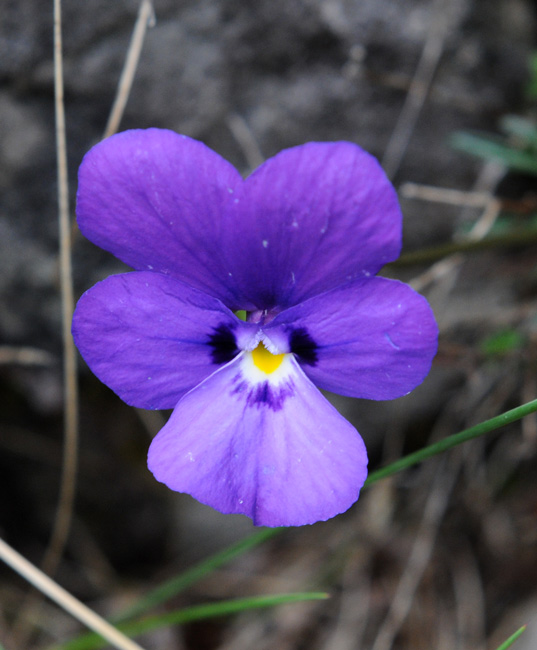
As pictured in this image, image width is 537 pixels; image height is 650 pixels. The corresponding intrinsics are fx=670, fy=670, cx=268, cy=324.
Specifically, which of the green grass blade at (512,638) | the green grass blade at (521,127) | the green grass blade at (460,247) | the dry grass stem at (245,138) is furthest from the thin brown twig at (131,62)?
the green grass blade at (512,638)

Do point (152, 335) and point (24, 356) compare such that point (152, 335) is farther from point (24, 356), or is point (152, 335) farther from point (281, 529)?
point (24, 356)

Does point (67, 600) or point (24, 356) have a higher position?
point (24, 356)

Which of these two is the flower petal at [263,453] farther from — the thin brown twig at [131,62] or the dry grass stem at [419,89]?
the dry grass stem at [419,89]

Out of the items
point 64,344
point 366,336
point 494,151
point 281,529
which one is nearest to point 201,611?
point 281,529

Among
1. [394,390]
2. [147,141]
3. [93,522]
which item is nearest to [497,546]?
[93,522]

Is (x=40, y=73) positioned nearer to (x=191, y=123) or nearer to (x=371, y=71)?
(x=191, y=123)

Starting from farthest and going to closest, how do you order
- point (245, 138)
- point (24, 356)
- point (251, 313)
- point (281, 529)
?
point (24, 356) < point (245, 138) < point (281, 529) < point (251, 313)

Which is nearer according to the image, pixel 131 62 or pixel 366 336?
pixel 366 336

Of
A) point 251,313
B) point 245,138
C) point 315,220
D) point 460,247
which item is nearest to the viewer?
point 315,220
